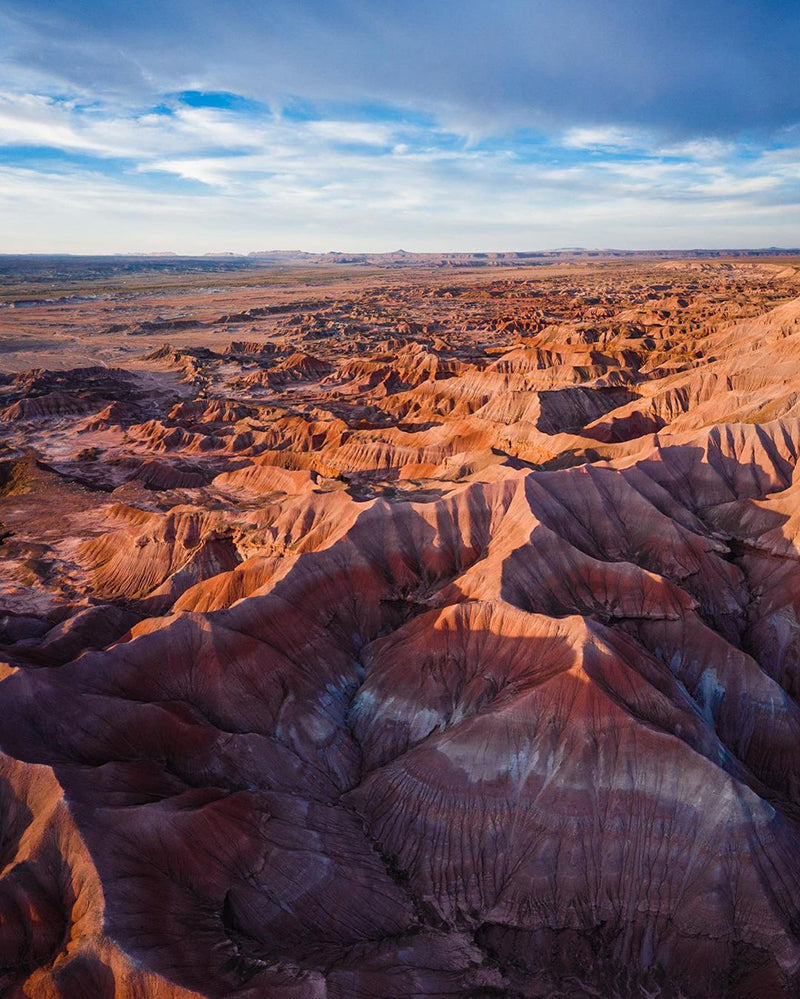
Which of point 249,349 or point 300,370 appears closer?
point 300,370

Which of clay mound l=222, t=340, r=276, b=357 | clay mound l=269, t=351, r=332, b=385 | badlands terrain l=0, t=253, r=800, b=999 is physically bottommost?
badlands terrain l=0, t=253, r=800, b=999

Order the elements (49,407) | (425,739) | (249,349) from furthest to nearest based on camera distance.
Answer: (249,349) → (49,407) → (425,739)

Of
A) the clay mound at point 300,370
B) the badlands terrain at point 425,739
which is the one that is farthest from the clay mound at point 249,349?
the badlands terrain at point 425,739

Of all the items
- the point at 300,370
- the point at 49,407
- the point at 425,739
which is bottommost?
the point at 425,739

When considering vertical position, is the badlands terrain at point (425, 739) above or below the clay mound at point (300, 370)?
below

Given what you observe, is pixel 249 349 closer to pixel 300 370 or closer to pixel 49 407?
pixel 300 370

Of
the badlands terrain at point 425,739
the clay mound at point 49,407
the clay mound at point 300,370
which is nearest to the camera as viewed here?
the badlands terrain at point 425,739

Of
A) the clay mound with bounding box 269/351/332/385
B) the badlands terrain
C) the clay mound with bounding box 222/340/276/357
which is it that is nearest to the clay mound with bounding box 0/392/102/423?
the clay mound with bounding box 269/351/332/385

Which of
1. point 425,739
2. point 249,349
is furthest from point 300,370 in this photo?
point 425,739

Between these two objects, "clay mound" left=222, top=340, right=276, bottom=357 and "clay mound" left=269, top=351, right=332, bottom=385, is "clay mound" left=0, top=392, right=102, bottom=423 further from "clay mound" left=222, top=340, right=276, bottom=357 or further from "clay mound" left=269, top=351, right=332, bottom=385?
"clay mound" left=222, top=340, right=276, bottom=357

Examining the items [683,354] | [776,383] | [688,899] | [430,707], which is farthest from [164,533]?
[683,354]

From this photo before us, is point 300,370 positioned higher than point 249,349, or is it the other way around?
point 249,349

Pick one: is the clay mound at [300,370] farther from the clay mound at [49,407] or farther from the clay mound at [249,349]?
the clay mound at [49,407]
